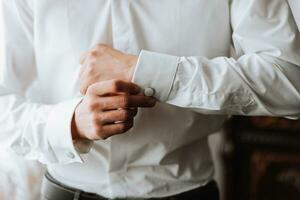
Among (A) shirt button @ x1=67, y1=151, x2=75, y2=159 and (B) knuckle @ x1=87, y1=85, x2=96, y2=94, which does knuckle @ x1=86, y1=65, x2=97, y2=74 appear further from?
(A) shirt button @ x1=67, y1=151, x2=75, y2=159

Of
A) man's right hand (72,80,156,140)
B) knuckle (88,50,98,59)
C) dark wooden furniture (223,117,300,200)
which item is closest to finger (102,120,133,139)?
man's right hand (72,80,156,140)

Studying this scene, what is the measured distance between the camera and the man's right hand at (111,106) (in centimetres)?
84

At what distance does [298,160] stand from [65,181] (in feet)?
3.23

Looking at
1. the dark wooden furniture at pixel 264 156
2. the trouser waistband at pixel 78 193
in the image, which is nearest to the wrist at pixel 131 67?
the trouser waistband at pixel 78 193

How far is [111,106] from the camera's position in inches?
33.5

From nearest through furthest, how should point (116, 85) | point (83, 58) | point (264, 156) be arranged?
point (116, 85), point (83, 58), point (264, 156)

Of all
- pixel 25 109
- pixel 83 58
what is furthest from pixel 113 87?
pixel 25 109

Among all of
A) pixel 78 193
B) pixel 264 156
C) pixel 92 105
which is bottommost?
pixel 264 156

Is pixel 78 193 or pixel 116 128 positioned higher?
pixel 116 128

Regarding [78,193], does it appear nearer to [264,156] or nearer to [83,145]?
[83,145]

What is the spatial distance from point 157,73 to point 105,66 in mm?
91

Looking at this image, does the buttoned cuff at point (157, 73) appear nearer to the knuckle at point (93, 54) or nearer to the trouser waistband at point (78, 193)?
the knuckle at point (93, 54)

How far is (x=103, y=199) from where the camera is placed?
39.7 inches

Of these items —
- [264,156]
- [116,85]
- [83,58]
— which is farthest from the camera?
[264,156]
